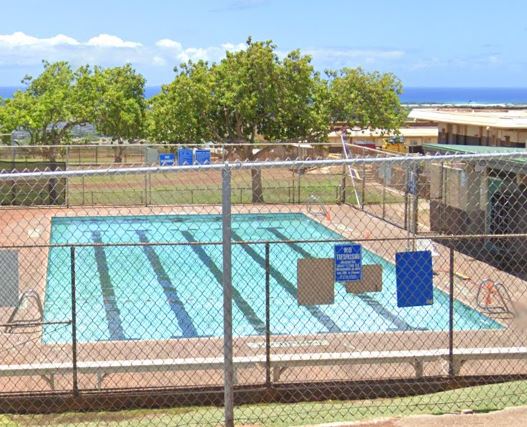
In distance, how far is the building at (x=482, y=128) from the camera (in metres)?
33.2

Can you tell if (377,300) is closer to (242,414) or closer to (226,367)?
(242,414)

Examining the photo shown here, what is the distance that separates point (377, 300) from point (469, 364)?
6326 mm

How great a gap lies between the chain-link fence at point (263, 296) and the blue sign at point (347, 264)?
15mm

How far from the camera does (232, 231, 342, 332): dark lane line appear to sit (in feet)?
49.2

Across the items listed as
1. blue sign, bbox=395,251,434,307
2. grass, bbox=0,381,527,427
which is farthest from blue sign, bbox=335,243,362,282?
grass, bbox=0,381,527,427

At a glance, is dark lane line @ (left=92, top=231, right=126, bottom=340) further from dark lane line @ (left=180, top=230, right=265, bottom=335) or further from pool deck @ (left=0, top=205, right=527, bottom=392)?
dark lane line @ (left=180, top=230, right=265, bottom=335)

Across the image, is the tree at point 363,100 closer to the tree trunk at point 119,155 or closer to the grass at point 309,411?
the tree trunk at point 119,155

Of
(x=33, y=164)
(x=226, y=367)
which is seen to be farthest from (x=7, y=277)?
(x=33, y=164)

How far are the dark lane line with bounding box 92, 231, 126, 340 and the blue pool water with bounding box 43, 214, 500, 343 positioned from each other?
20mm

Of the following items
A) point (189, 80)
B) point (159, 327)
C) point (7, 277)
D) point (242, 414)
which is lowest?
point (159, 327)

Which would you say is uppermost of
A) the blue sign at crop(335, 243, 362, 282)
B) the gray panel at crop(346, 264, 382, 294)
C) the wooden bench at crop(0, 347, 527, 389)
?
the blue sign at crop(335, 243, 362, 282)

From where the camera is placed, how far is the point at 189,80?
107 ft

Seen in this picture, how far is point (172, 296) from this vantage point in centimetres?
1770

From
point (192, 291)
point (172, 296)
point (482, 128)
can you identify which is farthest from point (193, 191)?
point (482, 128)
